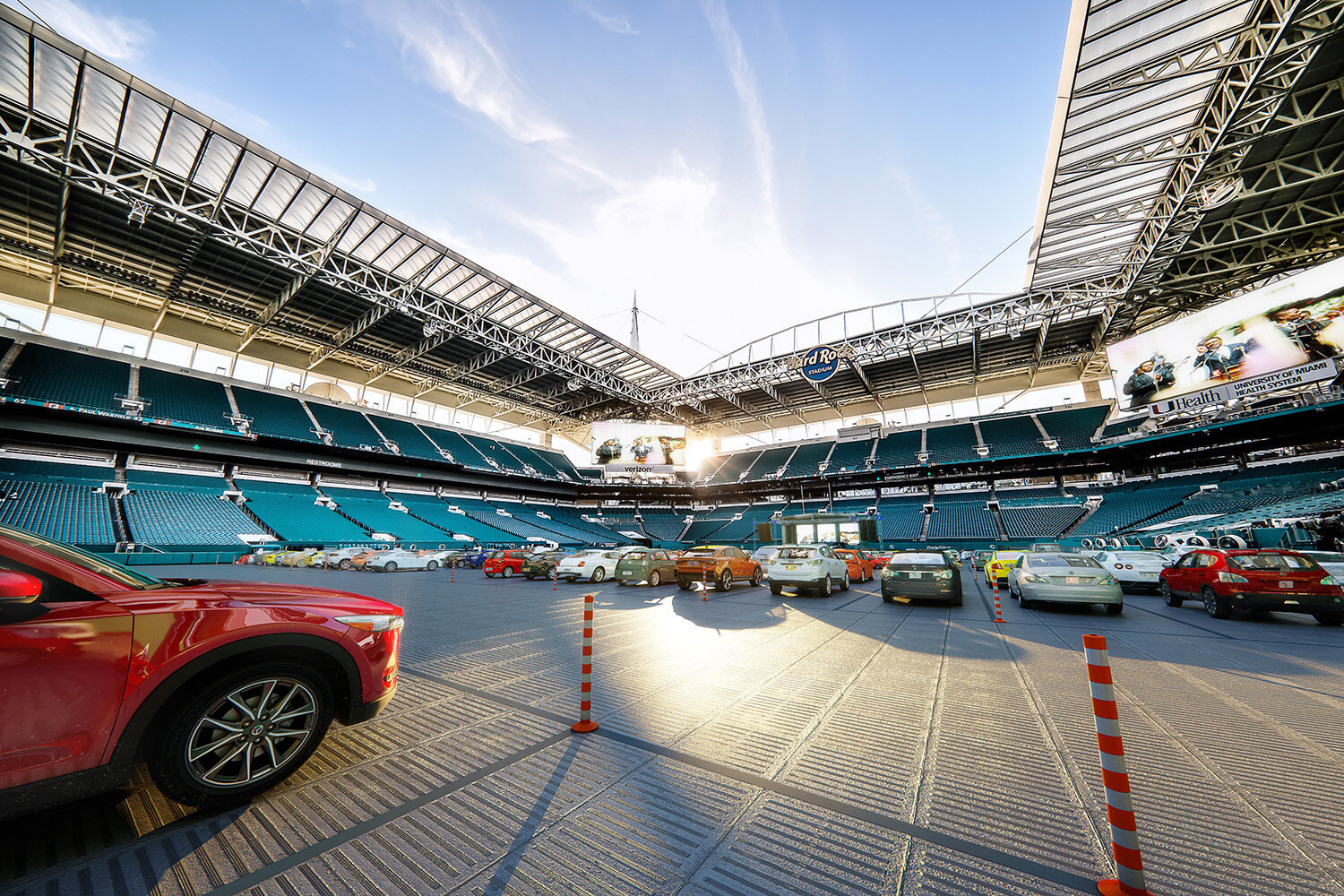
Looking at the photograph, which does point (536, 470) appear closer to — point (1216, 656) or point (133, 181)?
point (133, 181)

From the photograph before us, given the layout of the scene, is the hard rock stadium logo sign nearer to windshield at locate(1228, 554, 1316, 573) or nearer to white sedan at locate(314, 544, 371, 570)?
windshield at locate(1228, 554, 1316, 573)

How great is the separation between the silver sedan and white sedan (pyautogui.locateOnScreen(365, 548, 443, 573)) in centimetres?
2427

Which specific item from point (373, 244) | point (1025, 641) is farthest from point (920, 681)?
point (373, 244)

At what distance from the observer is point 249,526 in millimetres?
25312

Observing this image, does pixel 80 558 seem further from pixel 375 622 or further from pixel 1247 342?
pixel 1247 342

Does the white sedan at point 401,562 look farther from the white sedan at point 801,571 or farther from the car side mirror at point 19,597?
the car side mirror at point 19,597

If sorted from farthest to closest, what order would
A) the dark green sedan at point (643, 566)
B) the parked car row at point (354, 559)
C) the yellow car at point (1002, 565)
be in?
the parked car row at point (354, 559) < the dark green sedan at point (643, 566) < the yellow car at point (1002, 565)

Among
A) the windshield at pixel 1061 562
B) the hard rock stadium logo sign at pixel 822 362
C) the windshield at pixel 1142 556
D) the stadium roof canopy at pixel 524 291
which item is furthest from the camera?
the hard rock stadium logo sign at pixel 822 362

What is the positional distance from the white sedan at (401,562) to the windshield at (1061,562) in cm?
2455

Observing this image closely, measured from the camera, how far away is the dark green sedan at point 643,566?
632 inches

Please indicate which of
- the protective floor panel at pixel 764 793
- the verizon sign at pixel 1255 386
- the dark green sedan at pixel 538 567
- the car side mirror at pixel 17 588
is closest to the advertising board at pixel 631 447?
the dark green sedan at pixel 538 567

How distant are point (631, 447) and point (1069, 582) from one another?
3200cm

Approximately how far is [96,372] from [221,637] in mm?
37743

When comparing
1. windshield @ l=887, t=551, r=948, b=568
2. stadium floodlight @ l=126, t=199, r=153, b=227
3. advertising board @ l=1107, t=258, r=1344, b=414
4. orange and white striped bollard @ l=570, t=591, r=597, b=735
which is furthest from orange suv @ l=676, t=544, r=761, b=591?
advertising board @ l=1107, t=258, r=1344, b=414
